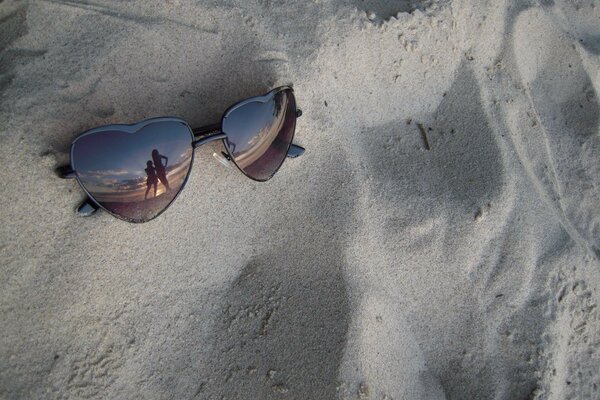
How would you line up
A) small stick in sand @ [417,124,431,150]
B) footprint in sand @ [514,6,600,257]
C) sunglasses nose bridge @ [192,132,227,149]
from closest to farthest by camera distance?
sunglasses nose bridge @ [192,132,227,149]
small stick in sand @ [417,124,431,150]
footprint in sand @ [514,6,600,257]

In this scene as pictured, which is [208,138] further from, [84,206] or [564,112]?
[564,112]

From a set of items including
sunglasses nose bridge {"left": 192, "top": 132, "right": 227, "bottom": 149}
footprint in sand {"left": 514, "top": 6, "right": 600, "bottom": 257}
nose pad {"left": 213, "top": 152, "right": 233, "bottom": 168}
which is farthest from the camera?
footprint in sand {"left": 514, "top": 6, "right": 600, "bottom": 257}

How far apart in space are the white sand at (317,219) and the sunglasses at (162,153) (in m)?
0.08

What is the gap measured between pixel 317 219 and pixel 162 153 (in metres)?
0.59

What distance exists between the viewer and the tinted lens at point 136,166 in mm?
1312

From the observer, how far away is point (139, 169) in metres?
1.38

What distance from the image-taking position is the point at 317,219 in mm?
1634

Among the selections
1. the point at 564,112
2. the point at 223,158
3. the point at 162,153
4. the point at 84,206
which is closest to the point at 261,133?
the point at 223,158

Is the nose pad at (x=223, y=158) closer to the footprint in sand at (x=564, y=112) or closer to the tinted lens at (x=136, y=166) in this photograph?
the tinted lens at (x=136, y=166)

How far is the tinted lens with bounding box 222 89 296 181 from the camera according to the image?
149cm

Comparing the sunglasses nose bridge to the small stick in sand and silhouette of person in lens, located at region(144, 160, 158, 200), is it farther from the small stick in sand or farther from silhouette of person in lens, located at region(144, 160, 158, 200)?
the small stick in sand

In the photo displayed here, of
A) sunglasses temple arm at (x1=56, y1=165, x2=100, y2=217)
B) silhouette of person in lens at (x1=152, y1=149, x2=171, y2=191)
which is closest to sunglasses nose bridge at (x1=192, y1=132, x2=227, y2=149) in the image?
silhouette of person in lens at (x1=152, y1=149, x2=171, y2=191)

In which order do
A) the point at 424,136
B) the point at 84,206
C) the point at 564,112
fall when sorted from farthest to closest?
the point at 564,112
the point at 424,136
the point at 84,206

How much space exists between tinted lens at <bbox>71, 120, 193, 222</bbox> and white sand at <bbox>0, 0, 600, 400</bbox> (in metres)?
0.09
